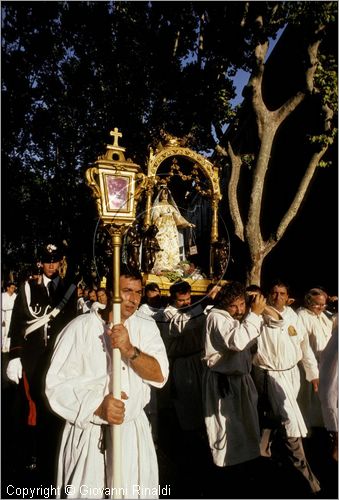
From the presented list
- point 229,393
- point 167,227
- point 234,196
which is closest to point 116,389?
point 229,393

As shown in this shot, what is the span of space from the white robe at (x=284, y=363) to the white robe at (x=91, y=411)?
97.1 inches

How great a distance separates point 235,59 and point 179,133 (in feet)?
6.27

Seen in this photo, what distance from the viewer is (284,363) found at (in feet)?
17.8

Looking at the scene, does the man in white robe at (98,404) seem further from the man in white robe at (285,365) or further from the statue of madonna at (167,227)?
the statue of madonna at (167,227)

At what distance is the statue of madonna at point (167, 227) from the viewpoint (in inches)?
305

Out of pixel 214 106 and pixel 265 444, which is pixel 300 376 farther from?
pixel 214 106

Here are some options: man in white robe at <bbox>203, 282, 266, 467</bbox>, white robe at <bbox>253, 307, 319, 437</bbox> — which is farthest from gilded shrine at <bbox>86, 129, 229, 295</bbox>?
man in white robe at <bbox>203, 282, 266, 467</bbox>

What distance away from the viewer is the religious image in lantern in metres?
3.35

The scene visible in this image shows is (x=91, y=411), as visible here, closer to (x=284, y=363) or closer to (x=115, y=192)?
(x=115, y=192)

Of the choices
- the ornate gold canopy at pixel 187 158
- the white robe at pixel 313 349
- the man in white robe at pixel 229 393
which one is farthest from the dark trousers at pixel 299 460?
the ornate gold canopy at pixel 187 158

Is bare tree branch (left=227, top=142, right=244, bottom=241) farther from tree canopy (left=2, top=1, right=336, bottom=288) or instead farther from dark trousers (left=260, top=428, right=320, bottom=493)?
dark trousers (left=260, top=428, right=320, bottom=493)

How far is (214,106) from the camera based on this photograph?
9117 millimetres

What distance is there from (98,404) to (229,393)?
8.08 ft

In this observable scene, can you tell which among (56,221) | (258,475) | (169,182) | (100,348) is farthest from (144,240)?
(56,221)
